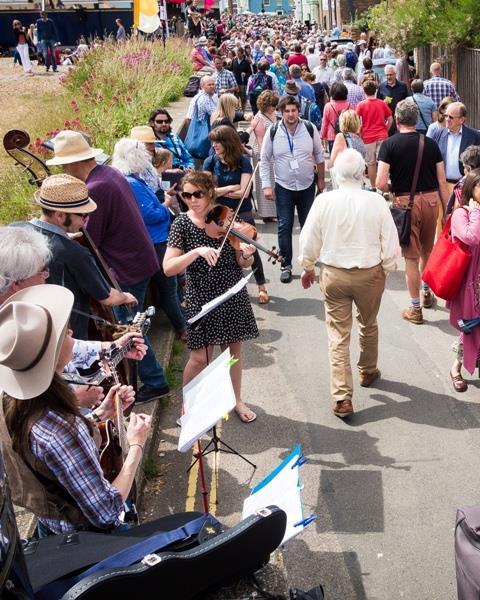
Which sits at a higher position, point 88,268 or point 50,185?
point 50,185

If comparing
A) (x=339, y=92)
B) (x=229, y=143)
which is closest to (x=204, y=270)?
(x=229, y=143)

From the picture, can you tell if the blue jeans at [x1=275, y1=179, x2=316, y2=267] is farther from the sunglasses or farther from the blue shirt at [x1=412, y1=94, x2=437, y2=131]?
the blue shirt at [x1=412, y1=94, x2=437, y2=131]

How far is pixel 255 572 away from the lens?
2656mm

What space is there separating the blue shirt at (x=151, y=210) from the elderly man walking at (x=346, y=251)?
148 centimetres

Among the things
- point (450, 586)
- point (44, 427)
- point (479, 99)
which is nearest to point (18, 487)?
point (44, 427)

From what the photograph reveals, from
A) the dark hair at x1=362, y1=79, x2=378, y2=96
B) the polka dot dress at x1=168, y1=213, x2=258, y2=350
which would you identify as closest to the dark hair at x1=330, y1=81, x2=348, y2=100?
the dark hair at x1=362, y1=79, x2=378, y2=96

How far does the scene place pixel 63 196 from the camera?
445cm

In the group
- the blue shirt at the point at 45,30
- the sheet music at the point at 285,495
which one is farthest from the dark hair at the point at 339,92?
the blue shirt at the point at 45,30

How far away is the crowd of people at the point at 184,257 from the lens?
2.74 metres

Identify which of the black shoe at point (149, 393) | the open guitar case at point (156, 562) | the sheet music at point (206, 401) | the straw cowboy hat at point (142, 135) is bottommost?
the black shoe at point (149, 393)

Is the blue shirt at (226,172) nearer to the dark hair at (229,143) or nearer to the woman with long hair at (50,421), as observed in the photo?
the dark hair at (229,143)

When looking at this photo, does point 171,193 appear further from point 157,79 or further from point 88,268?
point 157,79

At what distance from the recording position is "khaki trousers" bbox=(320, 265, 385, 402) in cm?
554

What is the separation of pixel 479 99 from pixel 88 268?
12678 mm
